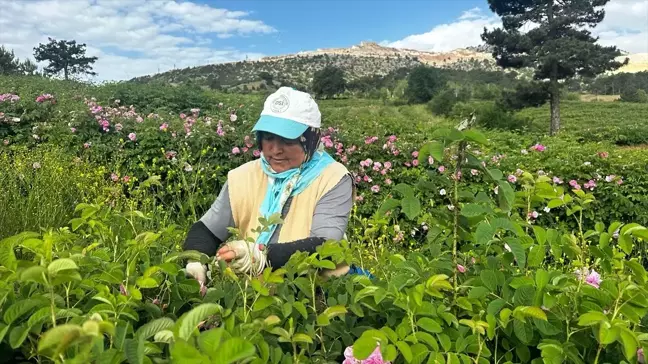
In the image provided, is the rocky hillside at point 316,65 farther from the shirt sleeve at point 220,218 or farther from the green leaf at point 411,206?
the green leaf at point 411,206

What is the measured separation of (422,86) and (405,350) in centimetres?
5500

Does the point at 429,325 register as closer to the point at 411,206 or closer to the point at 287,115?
the point at 411,206

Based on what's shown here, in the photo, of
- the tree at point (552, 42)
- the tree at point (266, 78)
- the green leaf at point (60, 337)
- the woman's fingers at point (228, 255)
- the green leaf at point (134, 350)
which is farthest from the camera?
the tree at point (266, 78)

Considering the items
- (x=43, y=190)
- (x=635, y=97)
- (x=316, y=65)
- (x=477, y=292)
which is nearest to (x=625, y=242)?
(x=477, y=292)

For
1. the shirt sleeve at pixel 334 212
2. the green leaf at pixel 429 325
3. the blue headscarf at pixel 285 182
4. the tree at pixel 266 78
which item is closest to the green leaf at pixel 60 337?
the green leaf at pixel 429 325

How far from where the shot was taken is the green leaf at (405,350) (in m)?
0.77

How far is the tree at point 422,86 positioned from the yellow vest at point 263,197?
50772 mm

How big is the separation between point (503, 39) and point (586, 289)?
76.2ft

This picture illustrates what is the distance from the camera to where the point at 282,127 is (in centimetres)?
182

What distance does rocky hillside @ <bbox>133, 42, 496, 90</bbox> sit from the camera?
8062 centimetres

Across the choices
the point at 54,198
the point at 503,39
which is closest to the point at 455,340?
the point at 54,198

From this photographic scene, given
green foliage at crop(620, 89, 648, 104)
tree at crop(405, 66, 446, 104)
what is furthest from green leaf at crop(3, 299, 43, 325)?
green foliage at crop(620, 89, 648, 104)

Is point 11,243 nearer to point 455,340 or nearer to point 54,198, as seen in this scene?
point 455,340

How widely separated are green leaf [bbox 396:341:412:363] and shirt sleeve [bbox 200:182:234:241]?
1.28 m
